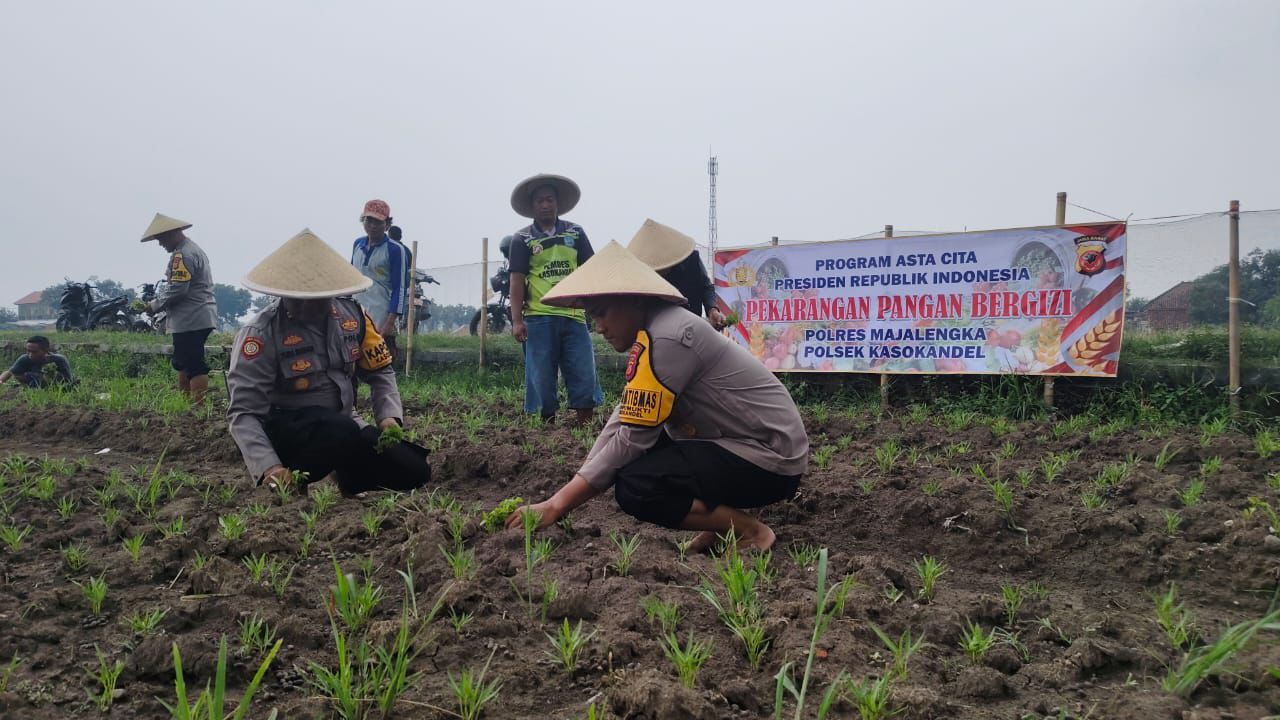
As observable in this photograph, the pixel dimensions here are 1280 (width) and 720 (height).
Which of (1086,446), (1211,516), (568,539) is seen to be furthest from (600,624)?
(1086,446)

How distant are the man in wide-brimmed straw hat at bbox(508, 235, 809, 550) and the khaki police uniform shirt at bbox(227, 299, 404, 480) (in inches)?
44.6

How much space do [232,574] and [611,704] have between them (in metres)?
1.38

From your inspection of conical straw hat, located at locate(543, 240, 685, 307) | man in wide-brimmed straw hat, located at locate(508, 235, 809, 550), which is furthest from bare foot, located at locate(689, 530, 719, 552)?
conical straw hat, located at locate(543, 240, 685, 307)

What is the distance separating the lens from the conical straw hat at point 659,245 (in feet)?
15.1

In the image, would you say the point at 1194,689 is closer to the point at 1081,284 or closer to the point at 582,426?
the point at 582,426

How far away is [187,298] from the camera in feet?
22.8

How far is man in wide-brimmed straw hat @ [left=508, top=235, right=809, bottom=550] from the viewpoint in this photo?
116 inches

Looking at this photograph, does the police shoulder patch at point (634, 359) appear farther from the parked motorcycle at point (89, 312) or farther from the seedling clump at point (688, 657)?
the parked motorcycle at point (89, 312)

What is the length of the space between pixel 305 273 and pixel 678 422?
155cm

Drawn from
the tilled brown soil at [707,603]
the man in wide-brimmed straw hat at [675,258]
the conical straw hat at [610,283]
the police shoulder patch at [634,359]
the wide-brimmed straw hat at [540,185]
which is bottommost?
the tilled brown soil at [707,603]

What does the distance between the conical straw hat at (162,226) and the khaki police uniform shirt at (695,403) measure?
5.21 meters

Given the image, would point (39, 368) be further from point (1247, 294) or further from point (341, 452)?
point (1247, 294)

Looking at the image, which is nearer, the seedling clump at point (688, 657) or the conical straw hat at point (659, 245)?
the seedling clump at point (688, 657)

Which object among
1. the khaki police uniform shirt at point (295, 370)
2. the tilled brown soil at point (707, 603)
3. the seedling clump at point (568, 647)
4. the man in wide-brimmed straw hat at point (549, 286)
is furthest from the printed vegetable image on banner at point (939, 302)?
the seedling clump at point (568, 647)
